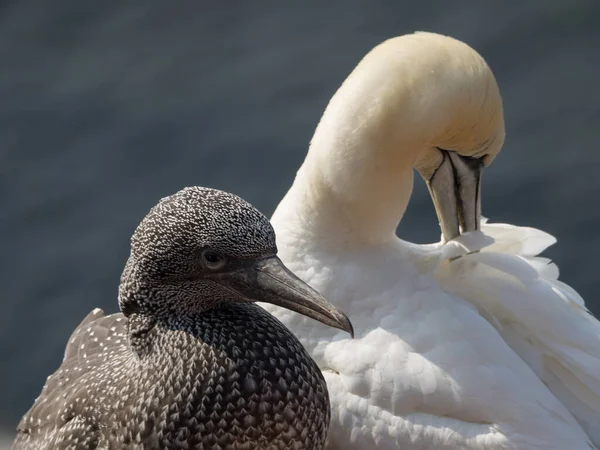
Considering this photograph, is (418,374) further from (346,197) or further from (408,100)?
(408,100)

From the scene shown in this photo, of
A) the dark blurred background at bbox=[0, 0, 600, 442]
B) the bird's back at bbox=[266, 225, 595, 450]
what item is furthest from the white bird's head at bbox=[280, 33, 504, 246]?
the dark blurred background at bbox=[0, 0, 600, 442]

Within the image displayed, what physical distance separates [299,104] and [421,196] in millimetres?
745

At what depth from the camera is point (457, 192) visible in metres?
3.96

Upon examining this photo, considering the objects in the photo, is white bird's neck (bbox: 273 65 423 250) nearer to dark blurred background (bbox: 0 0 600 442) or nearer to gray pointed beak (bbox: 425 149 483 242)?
gray pointed beak (bbox: 425 149 483 242)

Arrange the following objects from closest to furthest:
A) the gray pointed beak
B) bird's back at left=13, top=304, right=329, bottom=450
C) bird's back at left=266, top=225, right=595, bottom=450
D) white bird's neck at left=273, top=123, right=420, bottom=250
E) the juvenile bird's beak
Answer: the juvenile bird's beak, bird's back at left=13, top=304, right=329, bottom=450, bird's back at left=266, top=225, right=595, bottom=450, white bird's neck at left=273, top=123, right=420, bottom=250, the gray pointed beak

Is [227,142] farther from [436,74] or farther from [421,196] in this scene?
[436,74]

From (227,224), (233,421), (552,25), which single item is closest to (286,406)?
(233,421)

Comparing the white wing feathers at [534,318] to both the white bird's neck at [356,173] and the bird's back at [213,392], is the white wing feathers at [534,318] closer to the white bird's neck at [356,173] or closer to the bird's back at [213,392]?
the white bird's neck at [356,173]

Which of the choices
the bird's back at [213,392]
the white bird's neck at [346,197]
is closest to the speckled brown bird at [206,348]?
the bird's back at [213,392]

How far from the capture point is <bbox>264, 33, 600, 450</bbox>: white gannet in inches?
140

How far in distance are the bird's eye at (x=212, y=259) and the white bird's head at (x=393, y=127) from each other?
0.72m

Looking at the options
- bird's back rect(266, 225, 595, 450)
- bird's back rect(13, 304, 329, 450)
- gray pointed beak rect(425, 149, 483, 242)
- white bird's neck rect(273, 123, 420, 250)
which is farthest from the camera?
gray pointed beak rect(425, 149, 483, 242)

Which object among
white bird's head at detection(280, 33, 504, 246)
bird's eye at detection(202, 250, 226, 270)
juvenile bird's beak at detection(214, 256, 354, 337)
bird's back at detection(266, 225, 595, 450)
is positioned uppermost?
white bird's head at detection(280, 33, 504, 246)

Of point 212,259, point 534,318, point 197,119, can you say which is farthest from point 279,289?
point 197,119
